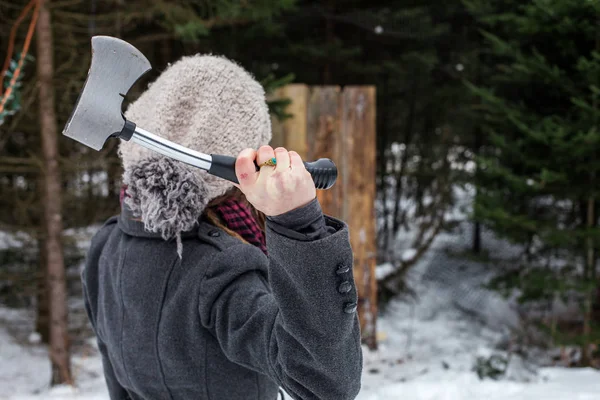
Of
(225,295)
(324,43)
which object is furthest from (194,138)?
(324,43)

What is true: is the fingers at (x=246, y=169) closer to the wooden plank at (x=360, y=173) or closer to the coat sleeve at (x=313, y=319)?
the coat sleeve at (x=313, y=319)

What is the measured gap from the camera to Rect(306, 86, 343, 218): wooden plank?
16.8 feet

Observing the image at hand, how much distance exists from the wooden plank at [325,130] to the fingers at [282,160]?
416 cm

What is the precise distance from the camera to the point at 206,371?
4.02 ft

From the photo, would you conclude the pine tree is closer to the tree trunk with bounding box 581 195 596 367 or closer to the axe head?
the tree trunk with bounding box 581 195 596 367

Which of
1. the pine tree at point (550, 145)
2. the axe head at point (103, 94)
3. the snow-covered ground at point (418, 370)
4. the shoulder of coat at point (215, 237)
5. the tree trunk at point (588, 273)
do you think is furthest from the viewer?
the tree trunk at point (588, 273)

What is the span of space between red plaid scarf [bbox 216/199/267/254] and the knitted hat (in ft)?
0.30

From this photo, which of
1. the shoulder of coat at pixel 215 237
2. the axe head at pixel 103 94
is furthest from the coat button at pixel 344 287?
the axe head at pixel 103 94

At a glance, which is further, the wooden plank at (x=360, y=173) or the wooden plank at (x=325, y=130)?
the wooden plank at (x=360, y=173)

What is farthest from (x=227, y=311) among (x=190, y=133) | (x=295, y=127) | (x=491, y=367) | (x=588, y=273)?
(x=588, y=273)

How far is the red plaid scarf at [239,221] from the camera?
137 centimetres

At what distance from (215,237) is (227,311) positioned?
202 millimetres

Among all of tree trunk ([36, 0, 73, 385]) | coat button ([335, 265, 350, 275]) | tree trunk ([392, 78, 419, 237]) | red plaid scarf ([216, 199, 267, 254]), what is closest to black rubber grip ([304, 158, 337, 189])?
coat button ([335, 265, 350, 275])

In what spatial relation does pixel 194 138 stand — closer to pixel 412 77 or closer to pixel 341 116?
pixel 341 116
